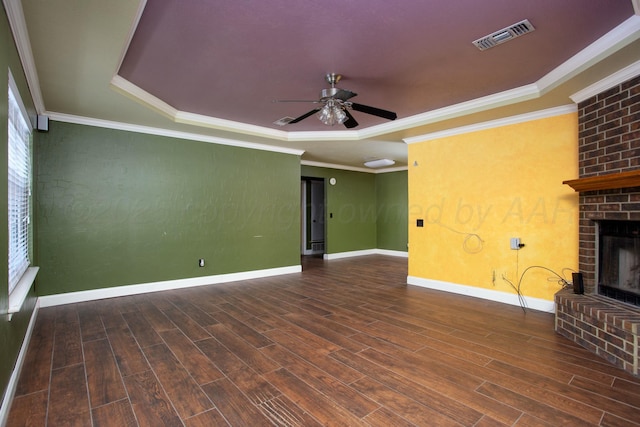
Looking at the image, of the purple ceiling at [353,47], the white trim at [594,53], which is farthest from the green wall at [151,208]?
the white trim at [594,53]

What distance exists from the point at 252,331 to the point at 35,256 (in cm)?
277

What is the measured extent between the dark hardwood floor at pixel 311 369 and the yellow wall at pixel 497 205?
2.16 feet

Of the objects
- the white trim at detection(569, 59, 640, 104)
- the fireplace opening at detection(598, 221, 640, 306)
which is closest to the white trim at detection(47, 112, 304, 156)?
the white trim at detection(569, 59, 640, 104)

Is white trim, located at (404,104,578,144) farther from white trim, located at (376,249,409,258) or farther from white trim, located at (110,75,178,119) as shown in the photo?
white trim, located at (376,249,409,258)

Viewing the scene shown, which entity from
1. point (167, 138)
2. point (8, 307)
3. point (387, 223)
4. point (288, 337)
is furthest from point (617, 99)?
point (387, 223)

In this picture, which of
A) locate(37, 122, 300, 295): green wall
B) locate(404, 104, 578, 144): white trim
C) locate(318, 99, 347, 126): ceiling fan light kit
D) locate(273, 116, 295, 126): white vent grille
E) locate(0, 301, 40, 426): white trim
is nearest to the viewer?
locate(0, 301, 40, 426): white trim

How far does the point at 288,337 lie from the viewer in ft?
9.52

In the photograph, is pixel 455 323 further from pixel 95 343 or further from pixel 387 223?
pixel 387 223

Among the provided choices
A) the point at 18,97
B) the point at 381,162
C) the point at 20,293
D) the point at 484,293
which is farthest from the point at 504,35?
the point at 381,162

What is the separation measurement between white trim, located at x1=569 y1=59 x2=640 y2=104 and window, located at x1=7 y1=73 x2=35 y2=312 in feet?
15.4

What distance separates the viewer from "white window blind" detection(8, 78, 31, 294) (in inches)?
95.2

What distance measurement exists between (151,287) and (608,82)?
579 cm

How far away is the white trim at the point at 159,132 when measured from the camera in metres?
3.93

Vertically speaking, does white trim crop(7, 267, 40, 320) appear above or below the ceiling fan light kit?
below
